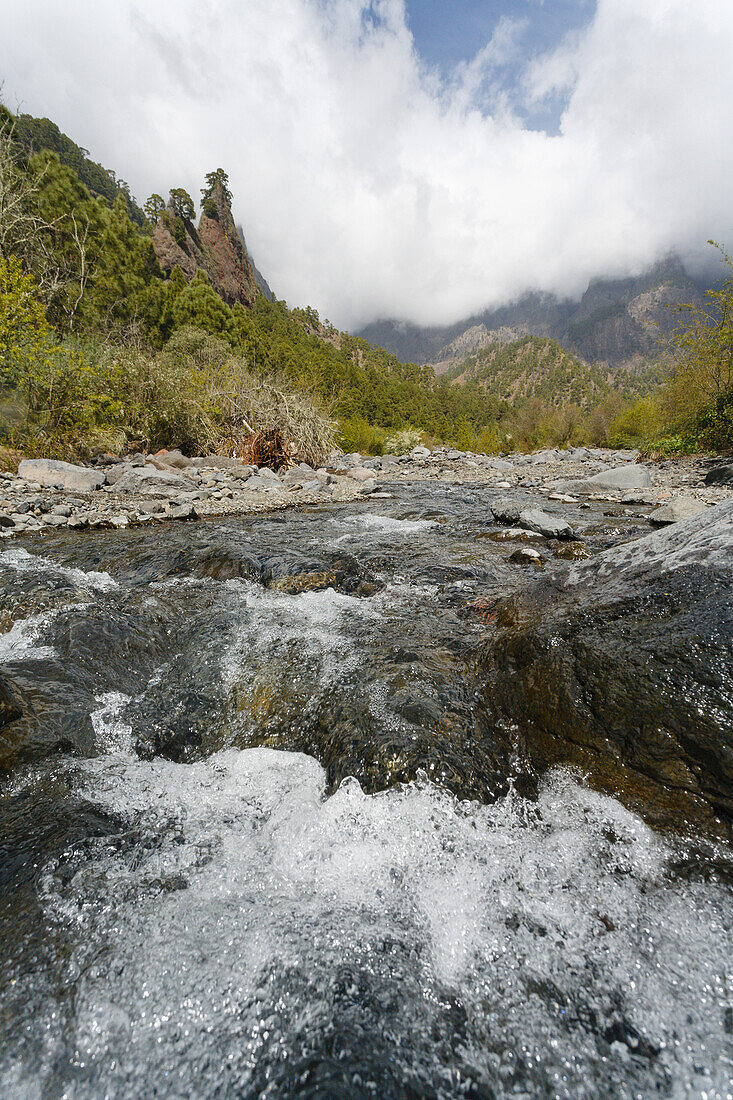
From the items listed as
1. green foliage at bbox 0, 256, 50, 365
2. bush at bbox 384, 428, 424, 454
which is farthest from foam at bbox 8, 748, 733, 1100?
bush at bbox 384, 428, 424, 454

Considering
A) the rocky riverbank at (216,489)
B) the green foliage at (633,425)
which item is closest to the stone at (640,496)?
the rocky riverbank at (216,489)

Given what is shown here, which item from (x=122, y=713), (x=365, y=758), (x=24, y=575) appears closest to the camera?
(x=365, y=758)

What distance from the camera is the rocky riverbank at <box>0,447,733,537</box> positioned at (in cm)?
746

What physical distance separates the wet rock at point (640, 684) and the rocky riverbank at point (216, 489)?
17.8 feet

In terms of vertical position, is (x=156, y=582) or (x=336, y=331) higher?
(x=336, y=331)

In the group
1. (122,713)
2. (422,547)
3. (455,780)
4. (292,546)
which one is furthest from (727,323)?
(122,713)

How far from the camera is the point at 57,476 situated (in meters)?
9.34

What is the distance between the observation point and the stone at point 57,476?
30.2ft

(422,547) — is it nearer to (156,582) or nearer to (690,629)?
(156,582)

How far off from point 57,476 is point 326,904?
35.7ft

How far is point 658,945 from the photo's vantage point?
4.35 feet

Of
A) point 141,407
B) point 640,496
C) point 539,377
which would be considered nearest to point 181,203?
point 141,407

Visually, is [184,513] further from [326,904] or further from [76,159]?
[76,159]

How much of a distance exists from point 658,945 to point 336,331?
12190cm
